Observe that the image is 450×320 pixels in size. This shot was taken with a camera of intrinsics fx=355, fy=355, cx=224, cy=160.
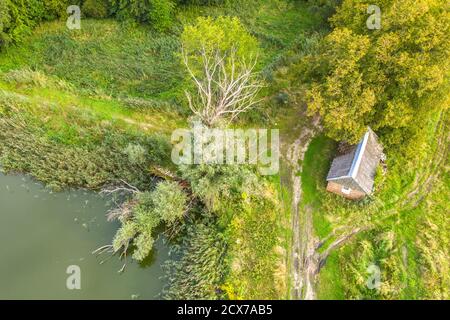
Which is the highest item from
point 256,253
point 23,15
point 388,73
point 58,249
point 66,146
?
point 23,15

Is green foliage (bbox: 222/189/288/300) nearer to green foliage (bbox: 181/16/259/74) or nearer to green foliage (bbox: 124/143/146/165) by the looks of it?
green foliage (bbox: 124/143/146/165)

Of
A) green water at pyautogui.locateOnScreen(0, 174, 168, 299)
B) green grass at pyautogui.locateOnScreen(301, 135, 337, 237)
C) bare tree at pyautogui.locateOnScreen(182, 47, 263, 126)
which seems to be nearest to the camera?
green water at pyautogui.locateOnScreen(0, 174, 168, 299)

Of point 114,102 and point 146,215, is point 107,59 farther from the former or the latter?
point 146,215

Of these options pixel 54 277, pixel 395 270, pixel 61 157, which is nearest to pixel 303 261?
pixel 395 270

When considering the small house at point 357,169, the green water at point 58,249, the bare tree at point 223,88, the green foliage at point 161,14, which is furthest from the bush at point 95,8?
the small house at point 357,169

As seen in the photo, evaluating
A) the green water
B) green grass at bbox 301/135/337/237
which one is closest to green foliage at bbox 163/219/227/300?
the green water

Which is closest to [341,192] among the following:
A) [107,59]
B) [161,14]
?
[161,14]
